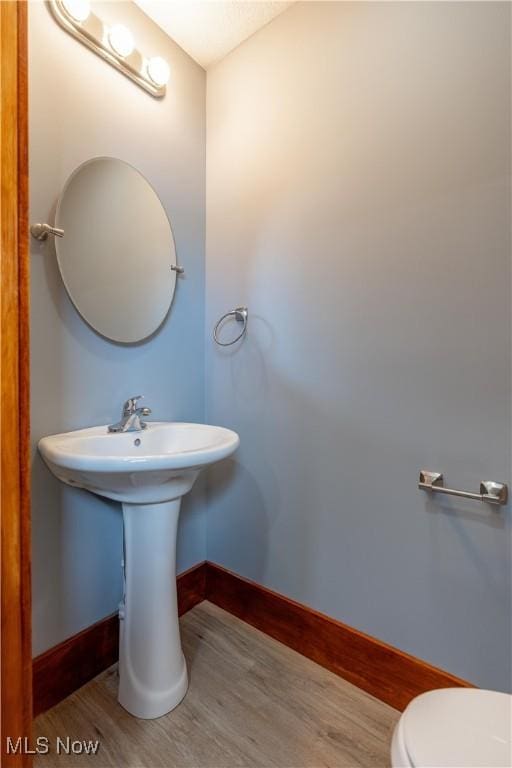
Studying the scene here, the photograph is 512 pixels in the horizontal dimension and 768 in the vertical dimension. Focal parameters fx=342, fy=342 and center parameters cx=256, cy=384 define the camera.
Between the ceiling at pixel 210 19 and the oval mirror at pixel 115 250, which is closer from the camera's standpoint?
the oval mirror at pixel 115 250

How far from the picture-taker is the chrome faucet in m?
1.21

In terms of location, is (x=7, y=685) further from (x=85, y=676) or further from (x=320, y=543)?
(x=320, y=543)

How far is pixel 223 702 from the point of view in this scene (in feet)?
3.74

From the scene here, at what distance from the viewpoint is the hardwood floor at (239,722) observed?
97cm

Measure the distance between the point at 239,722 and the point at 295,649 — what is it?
0.35 meters

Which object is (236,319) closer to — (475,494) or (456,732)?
(475,494)

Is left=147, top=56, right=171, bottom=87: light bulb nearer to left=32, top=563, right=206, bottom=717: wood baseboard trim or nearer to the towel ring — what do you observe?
the towel ring

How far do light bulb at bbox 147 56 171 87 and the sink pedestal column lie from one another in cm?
159

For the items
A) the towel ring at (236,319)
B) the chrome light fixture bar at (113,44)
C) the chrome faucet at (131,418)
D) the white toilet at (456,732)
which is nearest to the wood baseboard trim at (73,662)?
the chrome faucet at (131,418)

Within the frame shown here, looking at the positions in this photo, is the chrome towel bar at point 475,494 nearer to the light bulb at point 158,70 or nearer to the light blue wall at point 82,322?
the light blue wall at point 82,322

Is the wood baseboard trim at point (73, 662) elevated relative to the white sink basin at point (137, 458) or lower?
lower

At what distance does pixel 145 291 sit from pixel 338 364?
2.67 ft

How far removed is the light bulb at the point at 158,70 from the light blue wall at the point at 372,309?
0.94ft

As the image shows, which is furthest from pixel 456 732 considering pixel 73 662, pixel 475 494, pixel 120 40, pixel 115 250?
pixel 120 40
